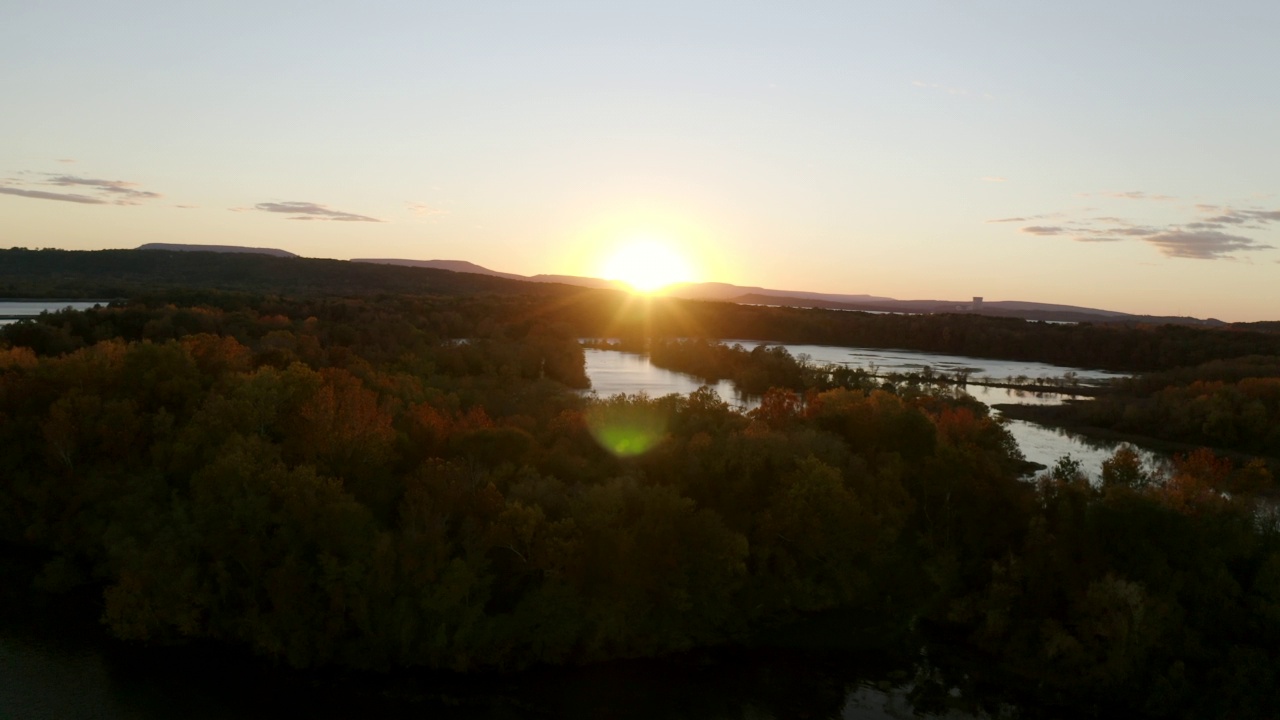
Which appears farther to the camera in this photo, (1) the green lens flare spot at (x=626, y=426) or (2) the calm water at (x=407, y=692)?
(1) the green lens flare spot at (x=626, y=426)

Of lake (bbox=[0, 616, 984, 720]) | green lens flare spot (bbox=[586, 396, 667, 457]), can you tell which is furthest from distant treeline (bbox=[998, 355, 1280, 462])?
lake (bbox=[0, 616, 984, 720])

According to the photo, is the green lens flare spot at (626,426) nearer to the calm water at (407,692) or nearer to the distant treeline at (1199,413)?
the calm water at (407,692)

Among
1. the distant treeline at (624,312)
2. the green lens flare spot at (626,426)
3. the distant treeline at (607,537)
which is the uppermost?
the distant treeline at (624,312)

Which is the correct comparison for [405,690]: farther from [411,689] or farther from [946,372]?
[946,372]

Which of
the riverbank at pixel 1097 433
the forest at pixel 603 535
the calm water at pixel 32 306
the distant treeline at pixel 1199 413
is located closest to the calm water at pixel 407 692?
the forest at pixel 603 535

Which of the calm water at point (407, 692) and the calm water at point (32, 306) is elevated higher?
the calm water at point (32, 306)

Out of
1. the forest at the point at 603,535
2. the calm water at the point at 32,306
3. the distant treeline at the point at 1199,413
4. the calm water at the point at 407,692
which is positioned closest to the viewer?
the calm water at the point at 407,692

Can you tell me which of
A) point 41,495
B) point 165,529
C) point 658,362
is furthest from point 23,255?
point 165,529
